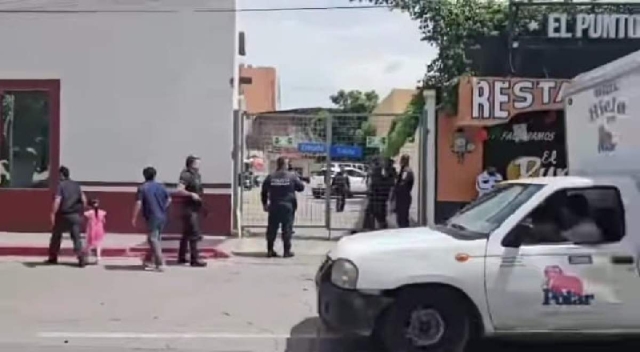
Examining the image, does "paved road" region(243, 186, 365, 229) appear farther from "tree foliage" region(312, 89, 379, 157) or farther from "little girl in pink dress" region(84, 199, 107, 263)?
"little girl in pink dress" region(84, 199, 107, 263)

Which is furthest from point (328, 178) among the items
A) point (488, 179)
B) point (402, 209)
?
point (488, 179)

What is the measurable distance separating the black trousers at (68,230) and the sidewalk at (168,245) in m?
1.25

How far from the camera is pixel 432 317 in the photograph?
816 cm

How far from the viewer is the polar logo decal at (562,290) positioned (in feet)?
26.3

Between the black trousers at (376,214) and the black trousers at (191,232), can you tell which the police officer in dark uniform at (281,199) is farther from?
the black trousers at (376,214)

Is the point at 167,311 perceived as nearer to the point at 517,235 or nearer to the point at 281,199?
the point at 517,235

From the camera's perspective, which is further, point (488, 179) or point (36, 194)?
point (36, 194)

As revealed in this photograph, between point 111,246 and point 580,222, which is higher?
point 580,222

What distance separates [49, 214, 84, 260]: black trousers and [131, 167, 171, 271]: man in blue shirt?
109 centimetres


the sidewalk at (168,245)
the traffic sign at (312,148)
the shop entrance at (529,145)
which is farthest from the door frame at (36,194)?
the shop entrance at (529,145)

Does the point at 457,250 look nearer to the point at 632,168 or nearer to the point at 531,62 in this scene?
the point at 632,168

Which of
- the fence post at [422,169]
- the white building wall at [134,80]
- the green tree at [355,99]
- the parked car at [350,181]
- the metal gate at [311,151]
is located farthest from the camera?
the green tree at [355,99]

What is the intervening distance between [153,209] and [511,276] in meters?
8.03

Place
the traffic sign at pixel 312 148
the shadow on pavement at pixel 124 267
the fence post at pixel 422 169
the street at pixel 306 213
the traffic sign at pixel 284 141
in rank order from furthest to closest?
the street at pixel 306 213 → the traffic sign at pixel 284 141 → the traffic sign at pixel 312 148 → the fence post at pixel 422 169 → the shadow on pavement at pixel 124 267
